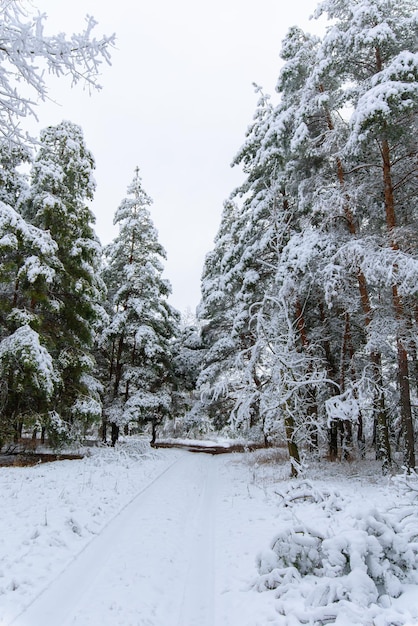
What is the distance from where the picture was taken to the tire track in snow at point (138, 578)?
3924 millimetres

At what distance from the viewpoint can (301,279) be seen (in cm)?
1253

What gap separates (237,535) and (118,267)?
63.7 feet

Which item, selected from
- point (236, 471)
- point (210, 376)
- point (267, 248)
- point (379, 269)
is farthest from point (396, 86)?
point (210, 376)

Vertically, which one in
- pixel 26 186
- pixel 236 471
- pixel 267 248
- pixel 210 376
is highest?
pixel 26 186

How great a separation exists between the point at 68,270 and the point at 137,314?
6.65 metres

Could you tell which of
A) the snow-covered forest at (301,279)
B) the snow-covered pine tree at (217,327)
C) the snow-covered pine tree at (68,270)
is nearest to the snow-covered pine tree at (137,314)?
the snow-covered forest at (301,279)

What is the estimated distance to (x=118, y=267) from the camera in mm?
23656

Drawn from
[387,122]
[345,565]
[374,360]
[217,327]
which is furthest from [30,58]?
[217,327]

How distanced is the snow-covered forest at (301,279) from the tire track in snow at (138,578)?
1.87ft

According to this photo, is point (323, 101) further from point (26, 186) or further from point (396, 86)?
point (26, 186)

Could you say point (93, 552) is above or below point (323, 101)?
below

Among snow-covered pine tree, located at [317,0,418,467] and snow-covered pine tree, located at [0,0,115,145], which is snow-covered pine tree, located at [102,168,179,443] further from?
snow-covered pine tree, located at [0,0,115,145]

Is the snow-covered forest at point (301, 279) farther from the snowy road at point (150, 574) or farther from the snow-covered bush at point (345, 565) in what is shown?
the snowy road at point (150, 574)

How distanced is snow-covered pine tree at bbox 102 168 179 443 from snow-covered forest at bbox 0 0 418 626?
355mm
